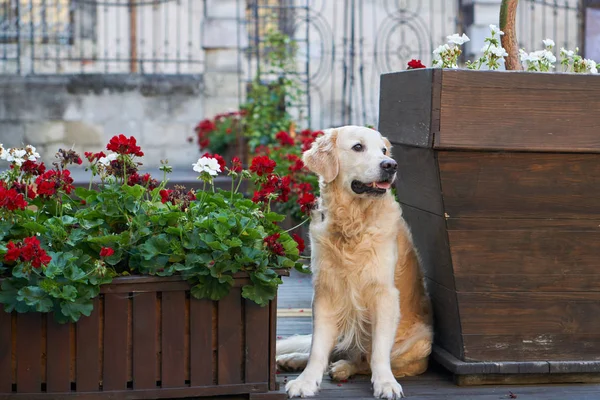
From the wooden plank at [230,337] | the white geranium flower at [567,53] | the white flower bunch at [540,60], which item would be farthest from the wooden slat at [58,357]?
the white geranium flower at [567,53]

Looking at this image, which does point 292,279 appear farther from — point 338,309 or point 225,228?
point 225,228

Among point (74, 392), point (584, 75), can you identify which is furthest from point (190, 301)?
point (584, 75)

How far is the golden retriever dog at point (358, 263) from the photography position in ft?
12.5

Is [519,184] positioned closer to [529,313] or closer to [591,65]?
[529,313]

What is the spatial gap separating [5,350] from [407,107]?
1.92 meters

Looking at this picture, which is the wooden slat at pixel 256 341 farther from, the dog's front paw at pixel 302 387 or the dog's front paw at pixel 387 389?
the dog's front paw at pixel 387 389

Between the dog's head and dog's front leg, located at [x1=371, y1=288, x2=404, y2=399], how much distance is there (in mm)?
444

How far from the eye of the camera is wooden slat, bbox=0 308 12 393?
339cm

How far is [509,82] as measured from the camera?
3764mm

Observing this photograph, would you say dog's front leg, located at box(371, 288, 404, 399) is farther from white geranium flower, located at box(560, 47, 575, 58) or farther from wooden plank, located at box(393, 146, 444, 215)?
white geranium flower, located at box(560, 47, 575, 58)

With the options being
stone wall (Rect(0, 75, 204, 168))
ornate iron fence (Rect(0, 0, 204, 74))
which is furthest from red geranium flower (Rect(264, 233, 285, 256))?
ornate iron fence (Rect(0, 0, 204, 74))

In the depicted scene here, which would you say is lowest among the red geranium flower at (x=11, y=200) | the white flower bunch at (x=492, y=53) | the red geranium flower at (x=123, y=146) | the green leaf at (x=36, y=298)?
the green leaf at (x=36, y=298)

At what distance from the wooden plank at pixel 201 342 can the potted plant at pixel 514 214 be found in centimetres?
104

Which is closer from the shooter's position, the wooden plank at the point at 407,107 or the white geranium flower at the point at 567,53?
the wooden plank at the point at 407,107
